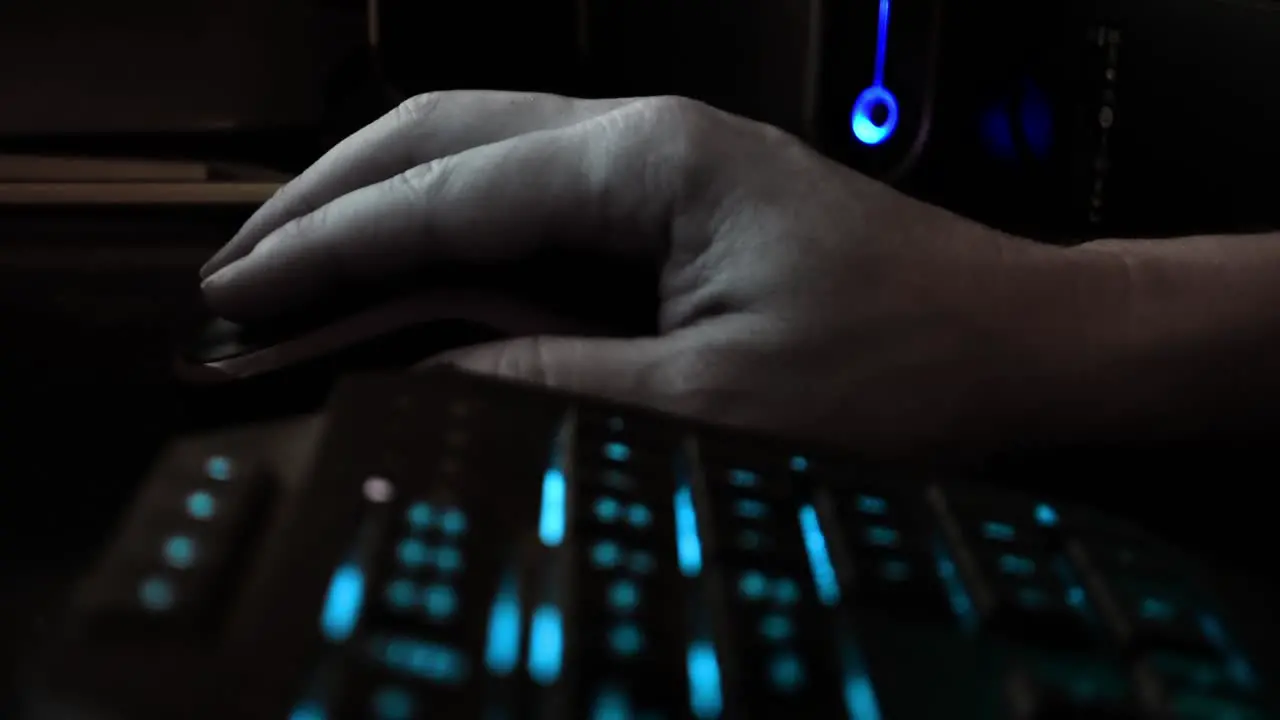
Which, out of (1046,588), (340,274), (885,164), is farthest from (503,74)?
(1046,588)

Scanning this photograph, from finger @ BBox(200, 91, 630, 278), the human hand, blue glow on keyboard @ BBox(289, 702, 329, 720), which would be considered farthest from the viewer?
finger @ BBox(200, 91, 630, 278)

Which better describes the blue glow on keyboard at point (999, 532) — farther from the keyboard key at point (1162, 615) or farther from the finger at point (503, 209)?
the finger at point (503, 209)

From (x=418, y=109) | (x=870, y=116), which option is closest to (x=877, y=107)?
(x=870, y=116)

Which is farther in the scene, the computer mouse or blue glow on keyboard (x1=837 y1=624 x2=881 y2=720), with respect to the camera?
the computer mouse

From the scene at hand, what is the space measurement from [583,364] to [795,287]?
8 centimetres

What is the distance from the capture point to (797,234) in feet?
1.43

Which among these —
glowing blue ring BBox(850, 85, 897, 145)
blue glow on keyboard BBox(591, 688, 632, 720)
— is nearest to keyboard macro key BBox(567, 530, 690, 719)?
blue glow on keyboard BBox(591, 688, 632, 720)

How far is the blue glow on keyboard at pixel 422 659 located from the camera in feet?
0.74

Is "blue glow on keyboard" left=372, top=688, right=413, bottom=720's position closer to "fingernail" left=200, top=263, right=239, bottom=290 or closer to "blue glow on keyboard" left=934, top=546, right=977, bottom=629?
"blue glow on keyboard" left=934, top=546, right=977, bottom=629

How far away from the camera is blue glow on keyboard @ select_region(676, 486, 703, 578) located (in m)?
0.28

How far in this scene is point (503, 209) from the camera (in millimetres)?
462

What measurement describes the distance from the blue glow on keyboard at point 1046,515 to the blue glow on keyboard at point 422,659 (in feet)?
0.56

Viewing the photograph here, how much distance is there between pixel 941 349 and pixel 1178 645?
0.17m

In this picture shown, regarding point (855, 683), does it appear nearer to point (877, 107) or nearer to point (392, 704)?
point (392, 704)
